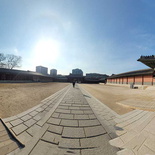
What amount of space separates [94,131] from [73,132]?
2.18 ft

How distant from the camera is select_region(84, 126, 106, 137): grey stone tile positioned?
221 centimetres

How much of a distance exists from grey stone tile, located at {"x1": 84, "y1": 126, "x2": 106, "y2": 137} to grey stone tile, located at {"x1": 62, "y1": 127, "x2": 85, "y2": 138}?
16cm

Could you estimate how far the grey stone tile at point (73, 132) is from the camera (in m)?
2.14

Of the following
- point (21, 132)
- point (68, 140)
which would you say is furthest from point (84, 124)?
point (21, 132)

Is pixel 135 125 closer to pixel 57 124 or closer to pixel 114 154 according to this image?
pixel 114 154

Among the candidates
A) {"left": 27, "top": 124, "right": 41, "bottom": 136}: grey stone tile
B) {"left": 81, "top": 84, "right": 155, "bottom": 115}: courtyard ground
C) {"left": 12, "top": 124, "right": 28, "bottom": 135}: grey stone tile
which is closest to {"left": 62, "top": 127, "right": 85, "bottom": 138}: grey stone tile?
{"left": 27, "top": 124, "right": 41, "bottom": 136}: grey stone tile

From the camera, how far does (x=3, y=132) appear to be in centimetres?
227

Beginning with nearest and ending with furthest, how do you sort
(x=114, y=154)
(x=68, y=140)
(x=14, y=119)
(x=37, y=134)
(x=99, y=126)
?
(x=114, y=154) < (x=68, y=140) < (x=37, y=134) < (x=99, y=126) < (x=14, y=119)

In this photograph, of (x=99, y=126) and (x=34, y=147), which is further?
(x=99, y=126)

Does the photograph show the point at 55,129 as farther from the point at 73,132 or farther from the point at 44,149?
the point at 44,149

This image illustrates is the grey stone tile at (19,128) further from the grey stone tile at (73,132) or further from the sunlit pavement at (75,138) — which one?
the grey stone tile at (73,132)

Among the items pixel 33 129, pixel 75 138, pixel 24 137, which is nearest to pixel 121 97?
pixel 75 138

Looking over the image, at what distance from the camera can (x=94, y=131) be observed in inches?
92.2

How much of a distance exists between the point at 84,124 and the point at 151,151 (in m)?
1.78
